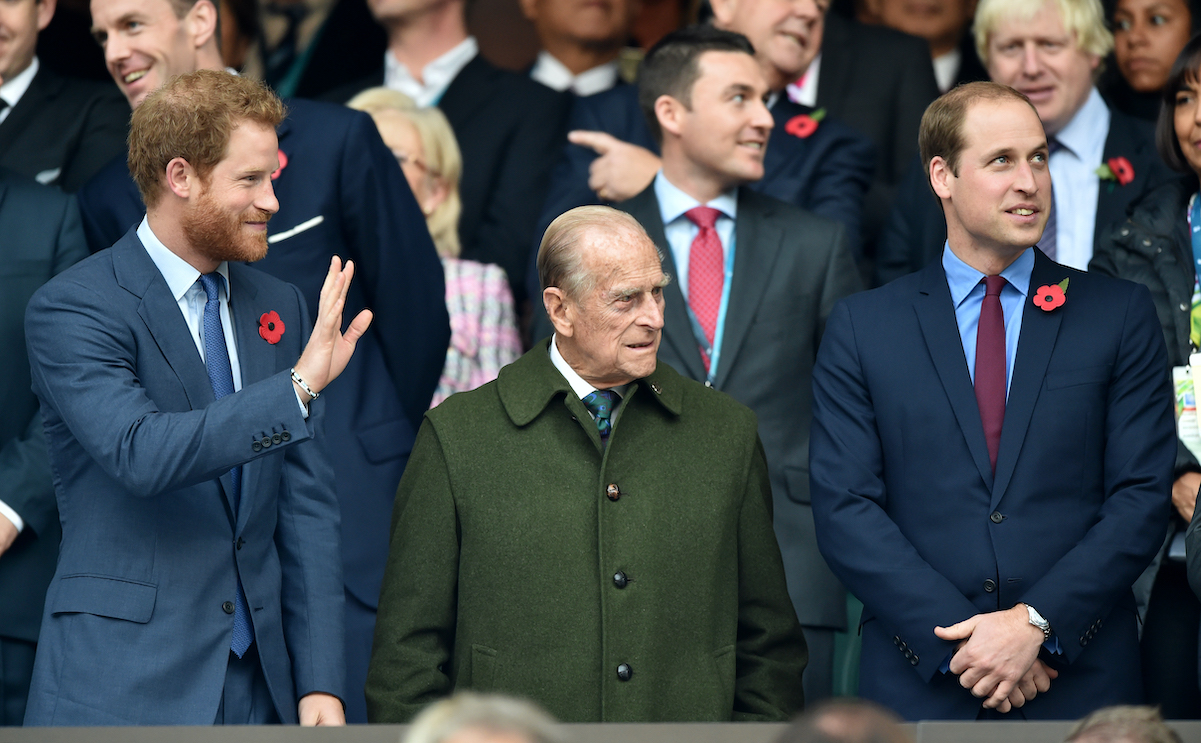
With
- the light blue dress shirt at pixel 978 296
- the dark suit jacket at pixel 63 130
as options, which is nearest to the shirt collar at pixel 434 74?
the dark suit jacket at pixel 63 130

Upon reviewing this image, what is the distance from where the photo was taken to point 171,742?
7.77ft

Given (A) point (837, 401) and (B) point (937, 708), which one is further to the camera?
(A) point (837, 401)

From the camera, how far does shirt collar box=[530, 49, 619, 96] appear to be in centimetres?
580

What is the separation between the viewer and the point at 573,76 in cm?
584

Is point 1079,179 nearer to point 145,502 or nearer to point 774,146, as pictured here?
point 774,146

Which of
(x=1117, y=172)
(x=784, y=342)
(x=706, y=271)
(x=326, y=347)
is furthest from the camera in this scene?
(x=1117, y=172)

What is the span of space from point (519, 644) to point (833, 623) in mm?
1142

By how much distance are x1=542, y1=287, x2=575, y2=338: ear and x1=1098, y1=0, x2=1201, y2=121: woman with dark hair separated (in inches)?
107

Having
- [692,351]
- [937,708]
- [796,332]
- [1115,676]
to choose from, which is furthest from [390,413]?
[1115,676]

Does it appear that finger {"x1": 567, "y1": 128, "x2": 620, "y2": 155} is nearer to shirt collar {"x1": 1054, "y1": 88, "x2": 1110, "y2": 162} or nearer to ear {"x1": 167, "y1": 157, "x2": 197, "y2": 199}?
shirt collar {"x1": 1054, "y1": 88, "x2": 1110, "y2": 162}

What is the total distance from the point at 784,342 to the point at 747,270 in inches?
8.7

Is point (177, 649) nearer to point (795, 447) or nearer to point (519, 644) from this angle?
point (519, 644)

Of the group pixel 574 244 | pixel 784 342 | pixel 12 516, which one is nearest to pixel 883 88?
pixel 784 342

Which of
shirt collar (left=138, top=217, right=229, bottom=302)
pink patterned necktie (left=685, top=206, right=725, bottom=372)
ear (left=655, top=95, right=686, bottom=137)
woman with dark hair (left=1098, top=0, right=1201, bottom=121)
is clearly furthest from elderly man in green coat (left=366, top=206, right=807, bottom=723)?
woman with dark hair (left=1098, top=0, right=1201, bottom=121)
